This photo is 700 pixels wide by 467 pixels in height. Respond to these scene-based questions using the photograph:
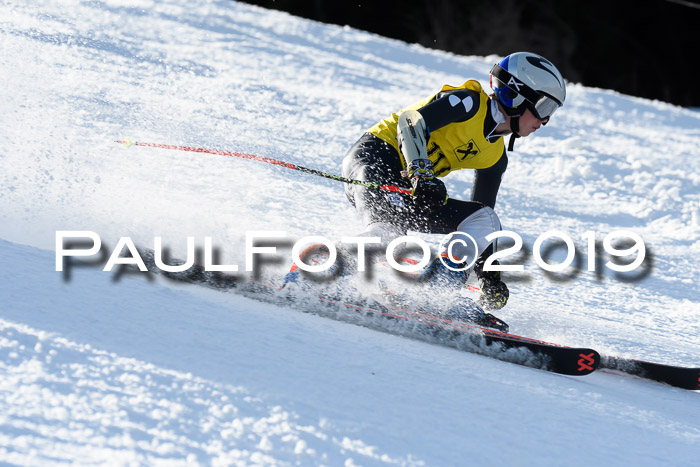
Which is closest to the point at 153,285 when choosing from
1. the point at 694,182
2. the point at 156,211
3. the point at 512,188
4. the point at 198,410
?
the point at 198,410

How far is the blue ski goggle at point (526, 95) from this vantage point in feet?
11.0

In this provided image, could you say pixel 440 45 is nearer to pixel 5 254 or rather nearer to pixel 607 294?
pixel 607 294

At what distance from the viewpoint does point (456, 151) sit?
3.45 m

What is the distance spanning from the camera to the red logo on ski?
9.48ft

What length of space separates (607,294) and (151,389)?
9.97 feet

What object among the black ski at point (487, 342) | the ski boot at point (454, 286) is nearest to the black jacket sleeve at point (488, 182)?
the ski boot at point (454, 286)

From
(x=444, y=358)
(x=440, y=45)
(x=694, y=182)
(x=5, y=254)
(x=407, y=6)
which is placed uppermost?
(x=407, y=6)

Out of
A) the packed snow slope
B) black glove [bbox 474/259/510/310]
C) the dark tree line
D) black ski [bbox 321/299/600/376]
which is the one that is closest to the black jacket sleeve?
black glove [bbox 474/259/510/310]

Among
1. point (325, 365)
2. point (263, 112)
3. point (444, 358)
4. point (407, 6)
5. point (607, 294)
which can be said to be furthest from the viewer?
point (407, 6)

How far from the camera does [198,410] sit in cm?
196

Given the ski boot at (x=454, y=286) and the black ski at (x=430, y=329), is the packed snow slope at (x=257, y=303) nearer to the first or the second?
the black ski at (x=430, y=329)

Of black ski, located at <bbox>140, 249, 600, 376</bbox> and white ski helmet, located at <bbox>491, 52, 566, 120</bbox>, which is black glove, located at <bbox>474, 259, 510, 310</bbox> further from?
white ski helmet, located at <bbox>491, 52, 566, 120</bbox>

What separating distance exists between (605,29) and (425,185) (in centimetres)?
2234

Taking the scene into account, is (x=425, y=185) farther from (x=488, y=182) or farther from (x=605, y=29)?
(x=605, y=29)
